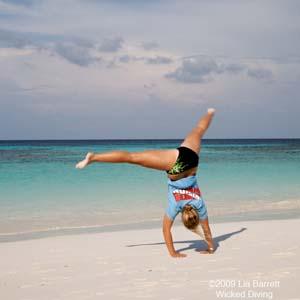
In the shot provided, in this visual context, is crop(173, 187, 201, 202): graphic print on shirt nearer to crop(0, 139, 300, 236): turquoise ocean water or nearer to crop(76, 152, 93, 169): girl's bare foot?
crop(76, 152, 93, 169): girl's bare foot

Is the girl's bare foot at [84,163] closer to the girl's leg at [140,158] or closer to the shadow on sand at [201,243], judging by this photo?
the girl's leg at [140,158]

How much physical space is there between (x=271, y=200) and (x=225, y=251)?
7.49 meters

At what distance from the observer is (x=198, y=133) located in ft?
22.5

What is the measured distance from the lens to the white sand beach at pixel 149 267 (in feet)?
16.0

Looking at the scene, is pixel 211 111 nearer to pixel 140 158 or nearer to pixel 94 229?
pixel 140 158

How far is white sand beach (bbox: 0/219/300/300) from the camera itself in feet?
16.0

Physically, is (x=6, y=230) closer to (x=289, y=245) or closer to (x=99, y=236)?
(x=99, y=236)

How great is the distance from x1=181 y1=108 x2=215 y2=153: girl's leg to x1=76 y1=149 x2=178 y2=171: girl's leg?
326 mm

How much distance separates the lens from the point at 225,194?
15.3 meters

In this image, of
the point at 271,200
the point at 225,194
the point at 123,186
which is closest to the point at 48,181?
the point at 123,186

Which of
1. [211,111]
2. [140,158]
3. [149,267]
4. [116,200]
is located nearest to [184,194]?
[140,158]

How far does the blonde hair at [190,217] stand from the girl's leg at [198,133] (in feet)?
2.48

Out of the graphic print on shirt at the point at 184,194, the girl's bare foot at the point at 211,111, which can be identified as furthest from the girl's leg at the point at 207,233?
the girl's bare foot at the point at 211,111
